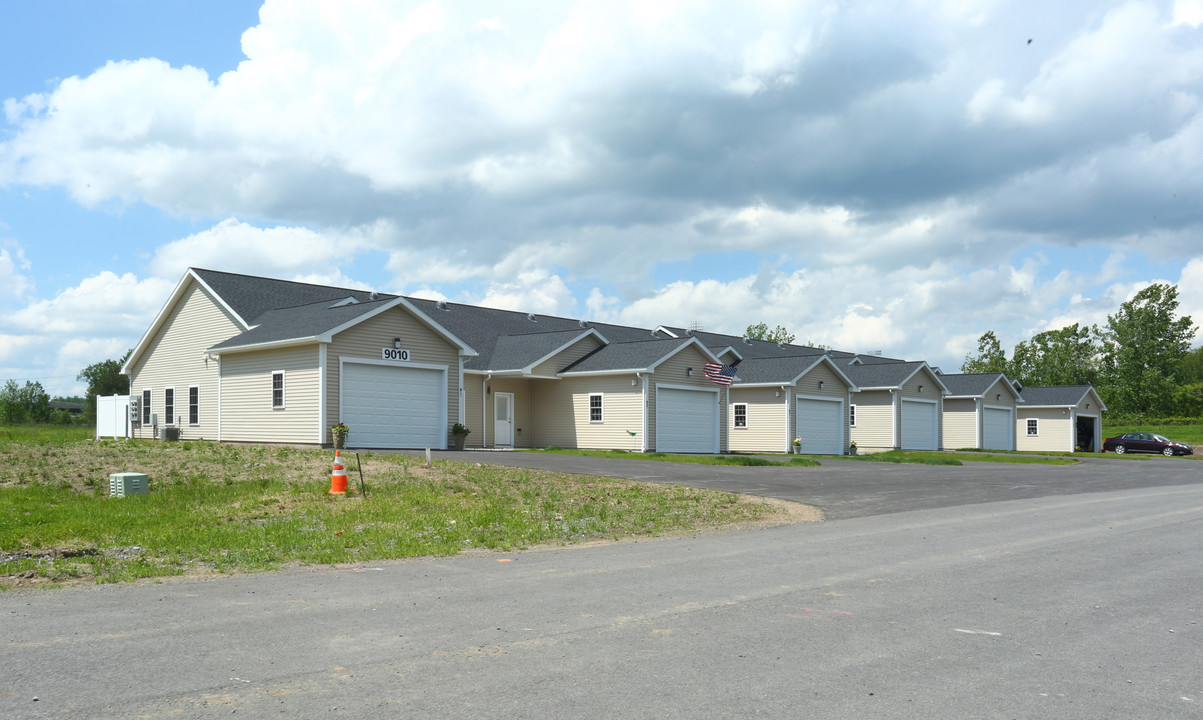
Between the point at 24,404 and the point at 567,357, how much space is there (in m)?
58.5

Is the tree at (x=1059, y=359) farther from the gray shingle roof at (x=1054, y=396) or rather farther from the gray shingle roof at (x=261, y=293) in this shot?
the gray shingle roof at (x=261, y=293)

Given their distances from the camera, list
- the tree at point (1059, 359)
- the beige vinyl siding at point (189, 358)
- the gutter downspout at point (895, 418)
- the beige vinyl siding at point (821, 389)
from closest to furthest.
Answer: the beige vinyl siding at point (189, 358)
the beige vinyl siding at point (821, 389)
the gutter downspout at point (895, 418)
the tree at point (1059, 359)

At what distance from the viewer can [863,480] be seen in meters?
21.4

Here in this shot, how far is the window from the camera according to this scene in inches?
1201

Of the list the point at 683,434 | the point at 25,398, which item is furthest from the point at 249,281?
the point at 25,398

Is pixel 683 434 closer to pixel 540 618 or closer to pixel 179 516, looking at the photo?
pixel 179 516

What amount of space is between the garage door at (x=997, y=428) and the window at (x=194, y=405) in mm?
40751

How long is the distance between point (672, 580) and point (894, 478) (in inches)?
605

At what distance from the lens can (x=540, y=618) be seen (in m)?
6.70

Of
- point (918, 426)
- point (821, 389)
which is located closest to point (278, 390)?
point (821, 389)

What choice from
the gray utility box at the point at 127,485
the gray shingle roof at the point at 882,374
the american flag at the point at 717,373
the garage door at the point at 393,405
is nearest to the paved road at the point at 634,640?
the gray utility box at the point at 127,485

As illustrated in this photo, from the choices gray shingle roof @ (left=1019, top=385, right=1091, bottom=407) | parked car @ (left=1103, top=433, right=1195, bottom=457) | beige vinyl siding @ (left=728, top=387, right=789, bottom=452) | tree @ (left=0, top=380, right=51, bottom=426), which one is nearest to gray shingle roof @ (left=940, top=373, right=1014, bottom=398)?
gray shingle roof @ (left=1019, top=385, right=1091, bottom=407)

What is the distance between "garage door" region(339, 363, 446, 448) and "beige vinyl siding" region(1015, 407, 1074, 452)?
40.4 metres

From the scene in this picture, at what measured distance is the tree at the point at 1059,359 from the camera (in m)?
74.1
